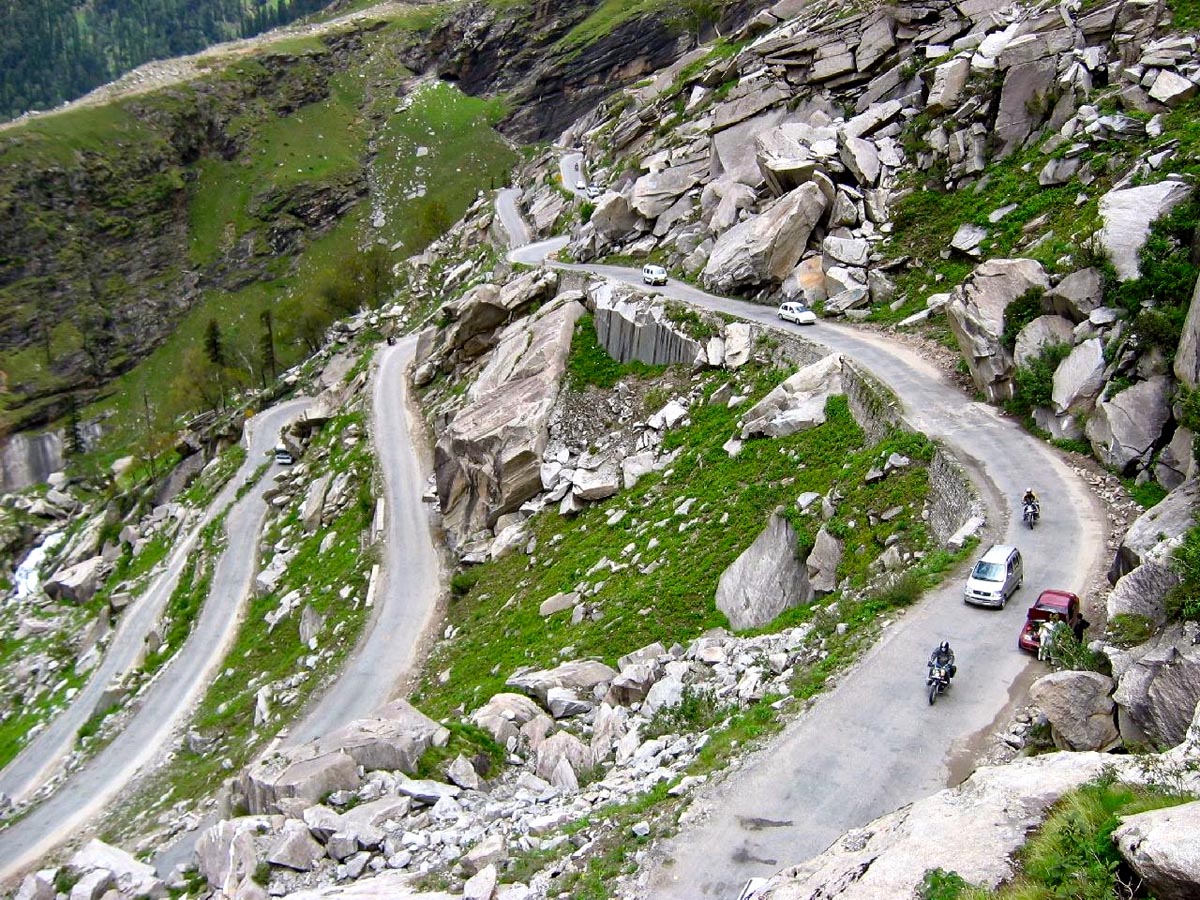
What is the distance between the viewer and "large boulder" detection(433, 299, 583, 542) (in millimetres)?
42688

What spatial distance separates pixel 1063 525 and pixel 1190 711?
12.7 metres

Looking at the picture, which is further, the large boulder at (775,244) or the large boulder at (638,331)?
the large boulder at (775,244)

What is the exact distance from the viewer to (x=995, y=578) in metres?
20.0

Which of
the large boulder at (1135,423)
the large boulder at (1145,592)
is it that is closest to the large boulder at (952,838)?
the large boulder at (1145,592)

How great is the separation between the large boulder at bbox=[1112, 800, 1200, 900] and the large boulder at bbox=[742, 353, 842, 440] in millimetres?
25120

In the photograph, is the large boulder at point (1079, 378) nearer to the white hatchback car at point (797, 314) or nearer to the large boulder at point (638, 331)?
the white hatchback car at point (797, 314)

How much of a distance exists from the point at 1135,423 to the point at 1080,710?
14978mm

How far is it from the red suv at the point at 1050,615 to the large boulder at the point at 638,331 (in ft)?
84.3

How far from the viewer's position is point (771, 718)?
1712cm

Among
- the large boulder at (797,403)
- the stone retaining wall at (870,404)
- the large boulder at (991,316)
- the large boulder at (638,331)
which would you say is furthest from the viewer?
the large boulder at (638,331)

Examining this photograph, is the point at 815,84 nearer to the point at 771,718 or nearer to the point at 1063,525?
the point at 1063,525

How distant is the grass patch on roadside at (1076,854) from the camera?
311 inches

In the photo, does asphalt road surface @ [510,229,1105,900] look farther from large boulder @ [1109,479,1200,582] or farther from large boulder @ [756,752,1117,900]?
large boulder @ [1109,479,1200,582]

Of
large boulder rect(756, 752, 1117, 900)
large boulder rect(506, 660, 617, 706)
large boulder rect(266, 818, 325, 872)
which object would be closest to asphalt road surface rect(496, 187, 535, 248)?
large boulder rect(506, 660, 617, 706)
